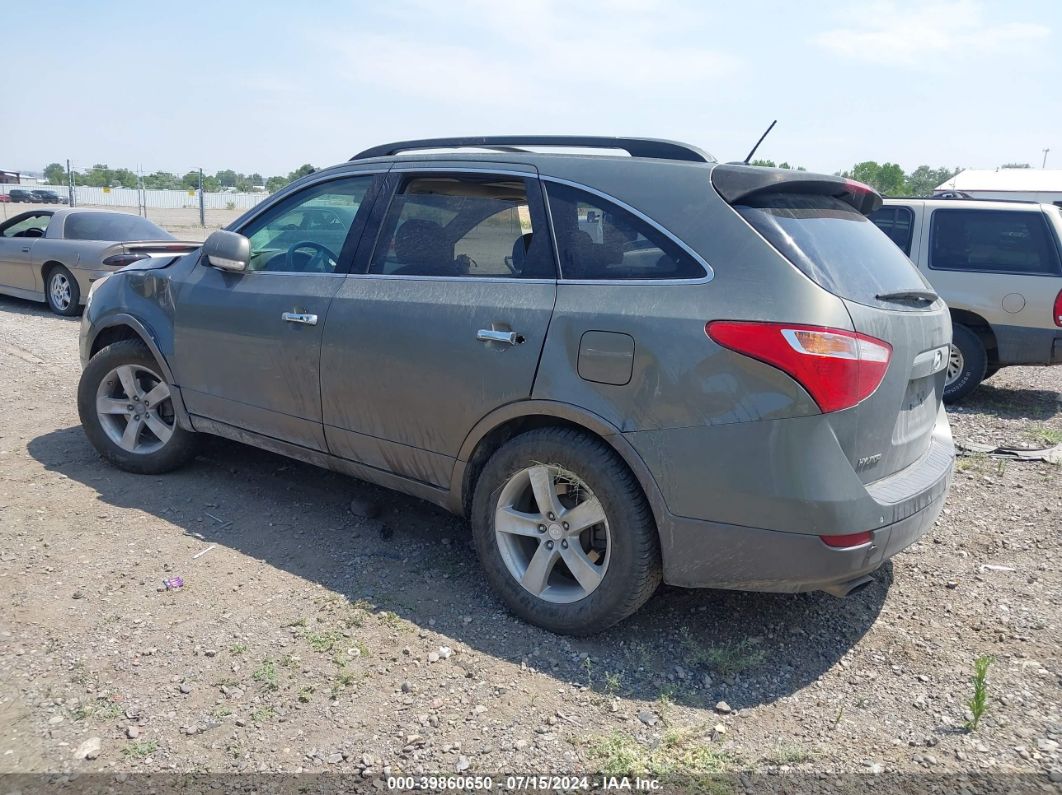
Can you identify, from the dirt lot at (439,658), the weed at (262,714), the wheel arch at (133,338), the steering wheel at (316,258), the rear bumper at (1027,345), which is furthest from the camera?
the rear bumper at (1027,345)

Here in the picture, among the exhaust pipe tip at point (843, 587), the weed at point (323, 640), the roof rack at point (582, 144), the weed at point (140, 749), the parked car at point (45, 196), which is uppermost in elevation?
the parked car at point (45, 196)

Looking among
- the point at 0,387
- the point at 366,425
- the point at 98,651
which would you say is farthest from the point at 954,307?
the point at 0,387

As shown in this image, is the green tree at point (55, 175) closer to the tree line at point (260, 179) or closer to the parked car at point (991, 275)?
the tree line at point (260, 179)

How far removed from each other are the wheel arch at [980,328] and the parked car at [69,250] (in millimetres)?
8865

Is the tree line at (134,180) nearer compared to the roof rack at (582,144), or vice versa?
the roof rack at (582,144)

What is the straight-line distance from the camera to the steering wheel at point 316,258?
4230 mm

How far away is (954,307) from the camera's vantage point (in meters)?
7.76

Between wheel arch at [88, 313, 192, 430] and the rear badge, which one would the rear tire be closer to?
the rear badge

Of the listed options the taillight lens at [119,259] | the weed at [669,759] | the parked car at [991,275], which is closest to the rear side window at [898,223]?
the parked car at [991,275]

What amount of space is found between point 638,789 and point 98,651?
2086mm

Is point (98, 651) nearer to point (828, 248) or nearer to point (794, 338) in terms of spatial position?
point (794, 338)

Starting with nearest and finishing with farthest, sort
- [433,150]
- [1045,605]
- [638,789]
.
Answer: [638,789] → [1045,605] → [433,150]

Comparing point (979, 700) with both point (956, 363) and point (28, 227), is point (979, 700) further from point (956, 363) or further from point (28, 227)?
point (28, 227)

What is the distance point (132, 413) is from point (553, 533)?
2967mm
